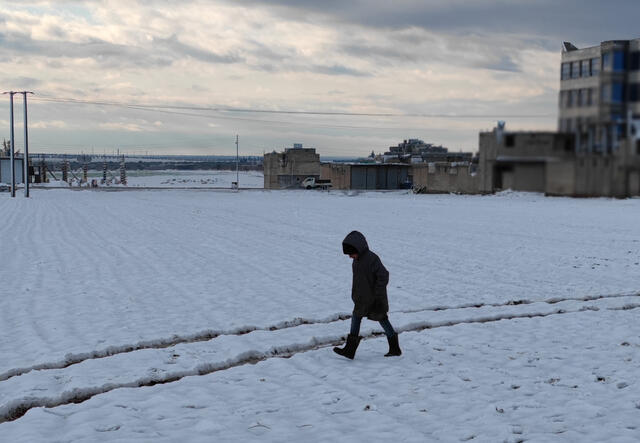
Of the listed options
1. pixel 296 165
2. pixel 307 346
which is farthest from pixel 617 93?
pixel 296 165

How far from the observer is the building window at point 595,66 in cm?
204

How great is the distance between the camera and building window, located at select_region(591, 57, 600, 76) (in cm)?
204

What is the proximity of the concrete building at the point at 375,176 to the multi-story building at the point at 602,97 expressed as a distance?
9724cm

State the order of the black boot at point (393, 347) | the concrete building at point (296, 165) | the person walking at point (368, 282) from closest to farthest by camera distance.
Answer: the person walking at point (368, 282) → the black boot at point (393, 347) → the concrete building at point (296, 165)

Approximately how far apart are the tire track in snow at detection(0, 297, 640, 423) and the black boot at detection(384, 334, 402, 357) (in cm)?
122

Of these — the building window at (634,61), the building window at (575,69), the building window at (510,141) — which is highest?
the building window at (575,69)

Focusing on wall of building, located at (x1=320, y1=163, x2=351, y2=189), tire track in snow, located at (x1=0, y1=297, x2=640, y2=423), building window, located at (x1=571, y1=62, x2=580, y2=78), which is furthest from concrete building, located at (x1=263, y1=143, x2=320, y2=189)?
building window, located at (x1=571, y1=62, x2=580, y2=78)

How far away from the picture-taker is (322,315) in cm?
1259

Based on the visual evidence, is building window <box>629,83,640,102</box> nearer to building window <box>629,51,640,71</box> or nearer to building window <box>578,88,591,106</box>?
building window <box>629,51,640,71</box>

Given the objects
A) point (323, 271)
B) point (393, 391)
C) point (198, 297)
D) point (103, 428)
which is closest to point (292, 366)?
point (393, 391)

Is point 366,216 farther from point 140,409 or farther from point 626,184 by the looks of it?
point 626,184

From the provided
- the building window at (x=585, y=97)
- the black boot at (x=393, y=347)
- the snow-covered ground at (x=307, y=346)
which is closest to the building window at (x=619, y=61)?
the building window at (x=585, y=97)

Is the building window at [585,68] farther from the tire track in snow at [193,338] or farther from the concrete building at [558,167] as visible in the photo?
the tire track in snow at [193,338]

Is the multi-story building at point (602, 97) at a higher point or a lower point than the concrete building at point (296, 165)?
lower
